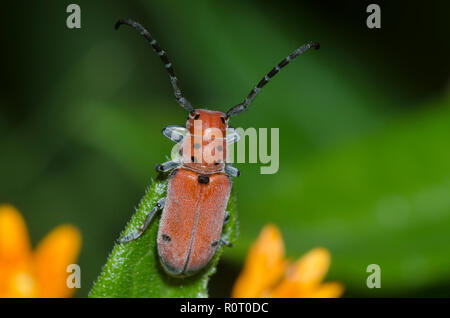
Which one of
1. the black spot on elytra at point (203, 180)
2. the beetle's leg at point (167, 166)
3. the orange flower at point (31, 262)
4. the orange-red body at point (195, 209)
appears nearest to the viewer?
the orange flower at point (31, 262)

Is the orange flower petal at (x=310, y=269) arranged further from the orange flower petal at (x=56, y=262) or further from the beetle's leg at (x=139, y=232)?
the orange flower petal at (x=56, y=262)

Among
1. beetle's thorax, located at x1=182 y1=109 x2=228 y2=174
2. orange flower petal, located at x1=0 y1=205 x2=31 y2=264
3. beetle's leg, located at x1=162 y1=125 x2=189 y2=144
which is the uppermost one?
beetle's leg, located at x1=162 y1=125 x2=189 y2=144

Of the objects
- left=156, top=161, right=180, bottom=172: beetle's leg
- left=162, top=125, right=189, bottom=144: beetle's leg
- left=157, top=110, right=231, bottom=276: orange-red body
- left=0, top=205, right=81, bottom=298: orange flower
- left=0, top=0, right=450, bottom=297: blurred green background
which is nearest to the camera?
left=0, top=205, right=81, bottom=298: orange flower

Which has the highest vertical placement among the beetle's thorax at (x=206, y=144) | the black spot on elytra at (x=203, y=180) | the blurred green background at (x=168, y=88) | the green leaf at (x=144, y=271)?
the blurred green background at (x=168, y=88)

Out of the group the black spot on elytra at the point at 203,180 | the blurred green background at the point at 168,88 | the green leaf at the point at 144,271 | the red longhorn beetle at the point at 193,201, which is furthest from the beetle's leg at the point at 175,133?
the blurred green background at the point at 168,88

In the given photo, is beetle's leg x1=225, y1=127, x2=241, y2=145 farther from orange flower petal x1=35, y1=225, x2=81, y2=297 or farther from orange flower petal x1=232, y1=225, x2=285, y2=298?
orange flower petal x1=35, y1=225, x2=81, y2=297

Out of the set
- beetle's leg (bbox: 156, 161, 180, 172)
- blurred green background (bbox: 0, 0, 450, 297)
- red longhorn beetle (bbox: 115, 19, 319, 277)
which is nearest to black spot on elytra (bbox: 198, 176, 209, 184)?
red longhorn beetle (bbox: 115, 19, 319, 277)

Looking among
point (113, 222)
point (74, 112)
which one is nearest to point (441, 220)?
point (113, 222)

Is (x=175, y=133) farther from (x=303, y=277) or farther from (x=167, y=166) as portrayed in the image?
(x=303, y=277)
